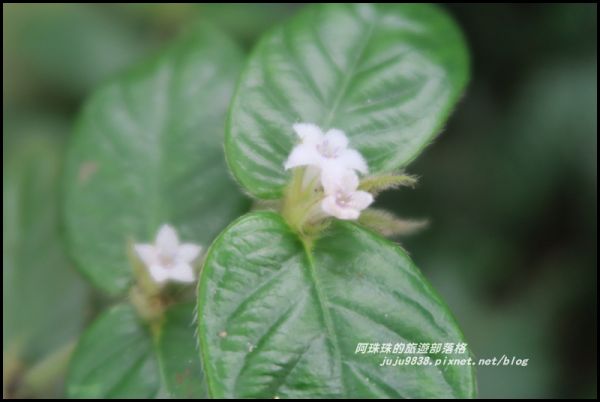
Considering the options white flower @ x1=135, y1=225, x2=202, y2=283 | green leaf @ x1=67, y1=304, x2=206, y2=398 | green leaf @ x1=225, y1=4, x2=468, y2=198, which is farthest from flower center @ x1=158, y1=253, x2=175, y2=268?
green leaf @ x1=225, y1=4, x2=468, y2=198

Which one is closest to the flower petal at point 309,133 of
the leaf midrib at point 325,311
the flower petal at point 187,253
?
the leaf midrib at point 325,311

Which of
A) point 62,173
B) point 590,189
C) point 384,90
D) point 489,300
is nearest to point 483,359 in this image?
point 489,300

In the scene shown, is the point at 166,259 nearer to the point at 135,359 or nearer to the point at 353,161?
the point at 135,359

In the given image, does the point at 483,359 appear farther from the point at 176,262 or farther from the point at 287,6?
the point at 287,6

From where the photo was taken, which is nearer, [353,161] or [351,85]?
[353,161]

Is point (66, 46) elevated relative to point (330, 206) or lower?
elevated

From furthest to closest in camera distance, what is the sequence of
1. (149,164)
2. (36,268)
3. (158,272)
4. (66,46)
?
(66,46) → (36,268) → (149,164) → (158,272)

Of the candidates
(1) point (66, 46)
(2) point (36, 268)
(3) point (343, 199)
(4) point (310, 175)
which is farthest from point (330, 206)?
(1) point (66, 46)
